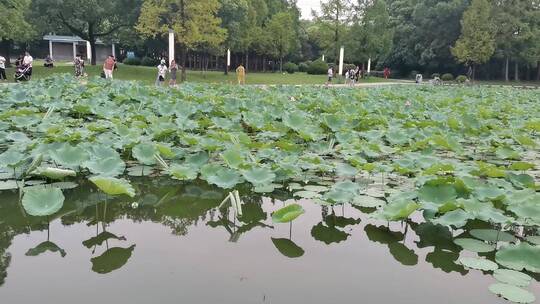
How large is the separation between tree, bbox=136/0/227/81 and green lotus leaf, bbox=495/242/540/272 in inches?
808

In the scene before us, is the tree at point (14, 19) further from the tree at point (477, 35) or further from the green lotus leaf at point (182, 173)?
the tree at point (477, 35)

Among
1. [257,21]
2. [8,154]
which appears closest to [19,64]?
[8,154]

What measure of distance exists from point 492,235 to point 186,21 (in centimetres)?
2144

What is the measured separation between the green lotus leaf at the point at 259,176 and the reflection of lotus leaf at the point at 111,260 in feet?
3.08

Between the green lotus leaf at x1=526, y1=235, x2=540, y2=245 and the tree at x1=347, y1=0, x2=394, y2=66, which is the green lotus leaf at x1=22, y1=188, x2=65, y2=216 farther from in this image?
the tree at x1=347, y1=0, x2=394, y2=66

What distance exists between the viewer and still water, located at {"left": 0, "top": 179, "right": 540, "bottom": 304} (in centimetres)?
208

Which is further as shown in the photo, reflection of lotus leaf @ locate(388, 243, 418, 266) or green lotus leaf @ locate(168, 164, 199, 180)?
green lotus leaf @ locate(168, 164, 199, 180)

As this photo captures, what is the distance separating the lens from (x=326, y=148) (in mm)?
4668

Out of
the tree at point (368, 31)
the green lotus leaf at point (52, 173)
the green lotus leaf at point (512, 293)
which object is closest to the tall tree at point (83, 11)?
the tree at point (368, 31)

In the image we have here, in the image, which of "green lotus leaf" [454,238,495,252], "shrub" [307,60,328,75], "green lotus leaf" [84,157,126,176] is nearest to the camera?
"green lotus leaf" [454,238,495,252]

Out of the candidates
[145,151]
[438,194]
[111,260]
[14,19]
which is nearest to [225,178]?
[145,151]

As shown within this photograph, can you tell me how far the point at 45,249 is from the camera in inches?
97.0

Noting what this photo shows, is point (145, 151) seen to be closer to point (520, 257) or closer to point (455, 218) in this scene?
point (455, 218)

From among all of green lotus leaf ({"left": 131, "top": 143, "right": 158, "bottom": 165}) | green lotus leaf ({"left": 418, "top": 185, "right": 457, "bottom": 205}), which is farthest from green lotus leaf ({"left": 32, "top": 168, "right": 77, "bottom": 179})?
green lotus leaf ({"left": 418, "top": 185, "right": 457, "bottom": 205})
